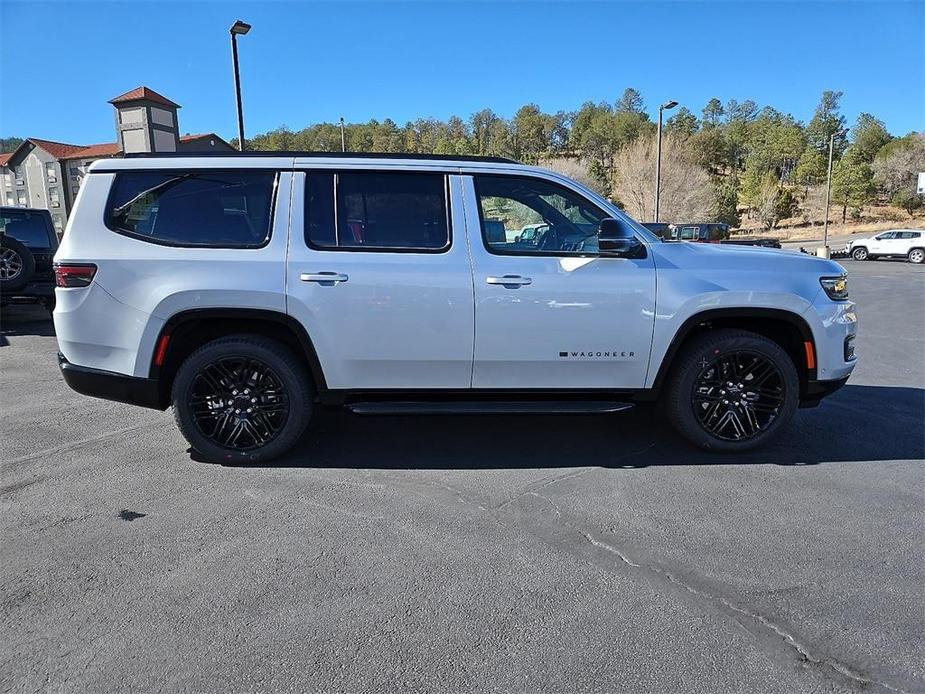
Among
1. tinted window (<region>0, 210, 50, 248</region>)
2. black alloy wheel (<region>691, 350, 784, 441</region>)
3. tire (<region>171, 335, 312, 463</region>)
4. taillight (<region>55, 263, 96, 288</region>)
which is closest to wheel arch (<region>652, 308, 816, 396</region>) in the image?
black alloy wheel (<region>691, 350, 784, 441</region>)

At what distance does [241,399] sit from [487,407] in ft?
5.56

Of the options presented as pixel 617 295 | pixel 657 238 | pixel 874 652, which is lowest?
pixel 874 652

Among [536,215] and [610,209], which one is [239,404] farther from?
[610,209]

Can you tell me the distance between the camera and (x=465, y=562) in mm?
2965

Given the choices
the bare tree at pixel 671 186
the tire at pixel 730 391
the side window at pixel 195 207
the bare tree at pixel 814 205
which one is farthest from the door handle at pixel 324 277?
the bare tree at pixel 814 205

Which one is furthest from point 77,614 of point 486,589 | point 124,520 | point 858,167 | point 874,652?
point 858,167

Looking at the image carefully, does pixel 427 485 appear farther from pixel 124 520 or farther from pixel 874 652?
pixel 874 652

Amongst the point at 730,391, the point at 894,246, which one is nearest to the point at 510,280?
the point at 730,391

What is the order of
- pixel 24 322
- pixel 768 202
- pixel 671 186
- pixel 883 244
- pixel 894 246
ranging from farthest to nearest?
pixel 768 202, pixel 671 186, pixel 883 244, pixel 894 246, pixel 24 322

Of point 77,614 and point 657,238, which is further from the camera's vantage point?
point 657,238

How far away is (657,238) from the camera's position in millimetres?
4281

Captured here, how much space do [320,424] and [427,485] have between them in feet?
5.12

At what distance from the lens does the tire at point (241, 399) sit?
13.1 ft

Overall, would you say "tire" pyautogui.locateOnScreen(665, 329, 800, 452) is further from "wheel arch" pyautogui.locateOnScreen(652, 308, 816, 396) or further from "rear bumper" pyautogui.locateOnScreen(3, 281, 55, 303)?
"rear bumper" pyautogui.locateOnScreen(3, 281, 55, 303)
